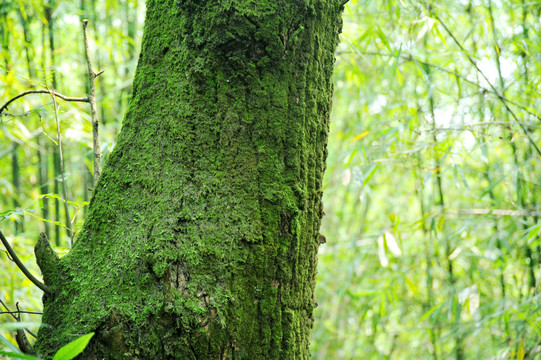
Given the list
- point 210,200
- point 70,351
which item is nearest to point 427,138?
point 210,200

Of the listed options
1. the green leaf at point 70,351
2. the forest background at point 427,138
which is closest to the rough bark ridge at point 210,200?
Answer: the green leaf at point 70,351

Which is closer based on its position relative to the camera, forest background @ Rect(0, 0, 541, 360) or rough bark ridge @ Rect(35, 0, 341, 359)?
rough bark ridge @ Rect(35, 0, 341, 359)

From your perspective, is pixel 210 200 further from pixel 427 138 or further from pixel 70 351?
pixel 427 138

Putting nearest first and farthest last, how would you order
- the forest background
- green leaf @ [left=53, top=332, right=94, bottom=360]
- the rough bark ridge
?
green leaf @ [left=53, top=332, right=94, bottom=360]
the rough bark ridge
the forest background

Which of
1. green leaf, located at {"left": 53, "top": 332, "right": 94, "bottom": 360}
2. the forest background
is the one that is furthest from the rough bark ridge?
the forest background

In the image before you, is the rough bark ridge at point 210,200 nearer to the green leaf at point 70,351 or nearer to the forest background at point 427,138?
the green leaf at point 70,351

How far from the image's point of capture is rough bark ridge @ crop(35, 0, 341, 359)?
666mm

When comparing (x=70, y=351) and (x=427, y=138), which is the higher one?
(x=427, y=138)

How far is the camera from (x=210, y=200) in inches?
28.8

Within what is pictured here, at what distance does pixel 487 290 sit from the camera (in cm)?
234

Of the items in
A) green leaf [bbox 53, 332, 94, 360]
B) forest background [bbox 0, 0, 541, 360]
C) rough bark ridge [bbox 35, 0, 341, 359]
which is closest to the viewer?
green leaf [bbox 53, 332, 94, 360]

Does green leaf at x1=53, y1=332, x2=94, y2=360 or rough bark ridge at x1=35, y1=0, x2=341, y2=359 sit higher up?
rough bark ridge at x1=35, y1=0, x2=341, y2=359

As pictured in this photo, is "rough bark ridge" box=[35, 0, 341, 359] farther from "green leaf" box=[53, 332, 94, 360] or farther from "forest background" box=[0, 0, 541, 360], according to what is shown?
"forest background" box=[0, 0, 541, 360]

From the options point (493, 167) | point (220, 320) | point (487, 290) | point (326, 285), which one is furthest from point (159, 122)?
point (326, 285)
